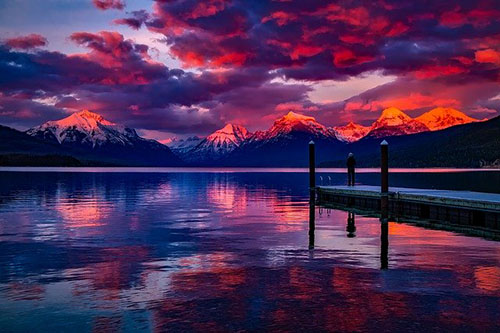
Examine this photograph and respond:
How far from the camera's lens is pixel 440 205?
39656mm

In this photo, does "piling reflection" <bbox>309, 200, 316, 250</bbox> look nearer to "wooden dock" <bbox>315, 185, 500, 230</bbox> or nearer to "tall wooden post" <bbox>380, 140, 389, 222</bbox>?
"wooden dock" <bbox>315, 185, 500, 230</bbox>

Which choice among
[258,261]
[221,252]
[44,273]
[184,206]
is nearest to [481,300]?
[258,261]

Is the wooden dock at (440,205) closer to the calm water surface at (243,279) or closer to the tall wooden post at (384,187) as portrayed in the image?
the tall wooden post at (384,187)

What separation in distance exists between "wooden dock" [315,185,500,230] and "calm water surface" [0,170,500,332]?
10.4ft

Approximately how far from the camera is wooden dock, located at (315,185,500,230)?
35.0 meters

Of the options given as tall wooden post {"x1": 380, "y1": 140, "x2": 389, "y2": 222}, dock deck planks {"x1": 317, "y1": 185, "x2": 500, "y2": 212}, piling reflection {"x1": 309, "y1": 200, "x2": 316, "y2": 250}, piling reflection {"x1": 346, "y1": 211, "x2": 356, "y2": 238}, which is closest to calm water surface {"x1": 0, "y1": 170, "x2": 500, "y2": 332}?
piling reflection {"x1": 346, "y1": 211, "x2": 356, "y2": 238}

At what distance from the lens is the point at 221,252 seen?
88.3 feet

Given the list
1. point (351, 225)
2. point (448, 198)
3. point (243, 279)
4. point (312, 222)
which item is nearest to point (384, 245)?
point (351, 225)

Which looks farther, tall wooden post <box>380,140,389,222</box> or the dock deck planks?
tall wooden post <box>380,140,389,222</box>

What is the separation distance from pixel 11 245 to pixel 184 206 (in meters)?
28.0

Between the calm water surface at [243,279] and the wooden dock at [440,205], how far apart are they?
3.16 metres

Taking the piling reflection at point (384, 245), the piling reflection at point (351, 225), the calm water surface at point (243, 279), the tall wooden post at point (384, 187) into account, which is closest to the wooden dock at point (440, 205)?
the tall wooden post at point (384, 187)

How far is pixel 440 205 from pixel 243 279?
78.2 ft

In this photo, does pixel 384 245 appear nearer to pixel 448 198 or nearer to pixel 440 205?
pixel 448 198
